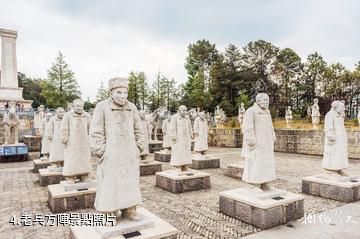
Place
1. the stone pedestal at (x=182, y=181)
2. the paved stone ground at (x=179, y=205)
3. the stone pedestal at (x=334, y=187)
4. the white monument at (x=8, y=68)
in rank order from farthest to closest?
the white monument at (x=8, y=68) < the stone pedestal at (x=182, y=181) < the stone pedestal at (x=334, y=187) < the paved stone ground at (x=179, y=205)

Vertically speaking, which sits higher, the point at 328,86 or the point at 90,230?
the point at 328,86

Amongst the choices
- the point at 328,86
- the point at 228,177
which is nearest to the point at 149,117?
the point at 228,177

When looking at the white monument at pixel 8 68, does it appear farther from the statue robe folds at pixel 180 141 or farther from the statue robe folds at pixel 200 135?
the statue robe folds at pixel 180 141

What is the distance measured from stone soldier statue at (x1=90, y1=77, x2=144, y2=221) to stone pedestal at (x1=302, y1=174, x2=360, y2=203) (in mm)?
5512

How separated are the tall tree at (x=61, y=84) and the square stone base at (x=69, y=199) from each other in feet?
115

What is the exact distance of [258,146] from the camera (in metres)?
5.88

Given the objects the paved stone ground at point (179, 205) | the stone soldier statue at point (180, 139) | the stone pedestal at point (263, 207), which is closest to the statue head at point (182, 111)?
the stone soldier statue at point (180, 139)

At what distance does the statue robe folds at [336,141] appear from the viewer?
744cm

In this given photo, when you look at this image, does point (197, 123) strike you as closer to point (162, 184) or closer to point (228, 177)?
point (228, 177)

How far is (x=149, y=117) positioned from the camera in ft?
67.9

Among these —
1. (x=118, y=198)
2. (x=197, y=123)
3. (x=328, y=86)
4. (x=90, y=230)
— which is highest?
(x=328, y=86)

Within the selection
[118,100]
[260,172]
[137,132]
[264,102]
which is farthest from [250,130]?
[118,100]

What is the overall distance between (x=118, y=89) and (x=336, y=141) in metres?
6.16

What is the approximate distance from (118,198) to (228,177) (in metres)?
7.28
